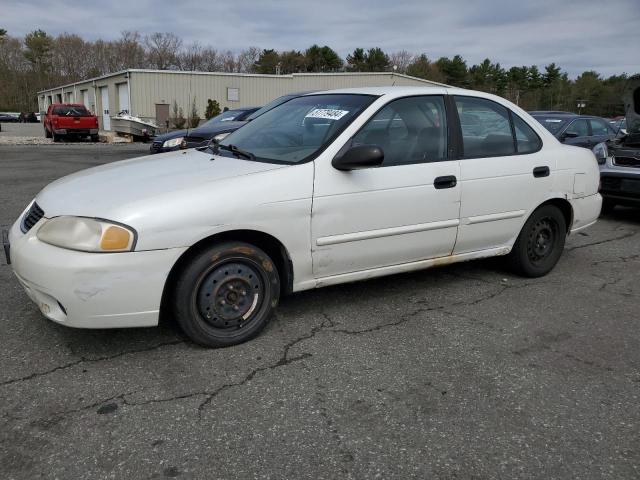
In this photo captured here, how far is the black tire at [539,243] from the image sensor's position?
460cm

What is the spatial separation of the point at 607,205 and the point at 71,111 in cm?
2439

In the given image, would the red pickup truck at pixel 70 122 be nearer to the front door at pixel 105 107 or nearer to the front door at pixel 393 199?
the front door at pixel 105 107

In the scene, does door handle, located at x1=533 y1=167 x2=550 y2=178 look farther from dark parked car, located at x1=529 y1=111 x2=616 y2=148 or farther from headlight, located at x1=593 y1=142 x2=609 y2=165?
dark parked car, located at x1=529 y1=111 x2=616 y2=148

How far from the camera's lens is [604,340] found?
3549 millimetres

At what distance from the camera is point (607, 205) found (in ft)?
26.5

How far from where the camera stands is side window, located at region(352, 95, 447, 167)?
3744 mm

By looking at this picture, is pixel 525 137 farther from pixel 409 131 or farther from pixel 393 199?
pixel 393 199

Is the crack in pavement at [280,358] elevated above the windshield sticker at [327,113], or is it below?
below

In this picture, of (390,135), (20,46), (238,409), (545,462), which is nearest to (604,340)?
(545,462)

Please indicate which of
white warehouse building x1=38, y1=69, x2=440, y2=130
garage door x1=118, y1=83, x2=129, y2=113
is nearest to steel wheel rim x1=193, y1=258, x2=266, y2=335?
white warehouse building x1=38, y1=69, x2=440, y2=130

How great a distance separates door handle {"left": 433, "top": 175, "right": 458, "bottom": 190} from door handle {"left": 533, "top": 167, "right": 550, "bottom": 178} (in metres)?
0.90

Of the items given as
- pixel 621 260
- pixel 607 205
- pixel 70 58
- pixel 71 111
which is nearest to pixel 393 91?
pixel 621 260

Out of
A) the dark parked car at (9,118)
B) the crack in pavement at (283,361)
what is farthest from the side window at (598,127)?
the dark parked car at (9,118)

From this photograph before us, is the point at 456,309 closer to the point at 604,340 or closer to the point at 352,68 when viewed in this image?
the point at 604,340
